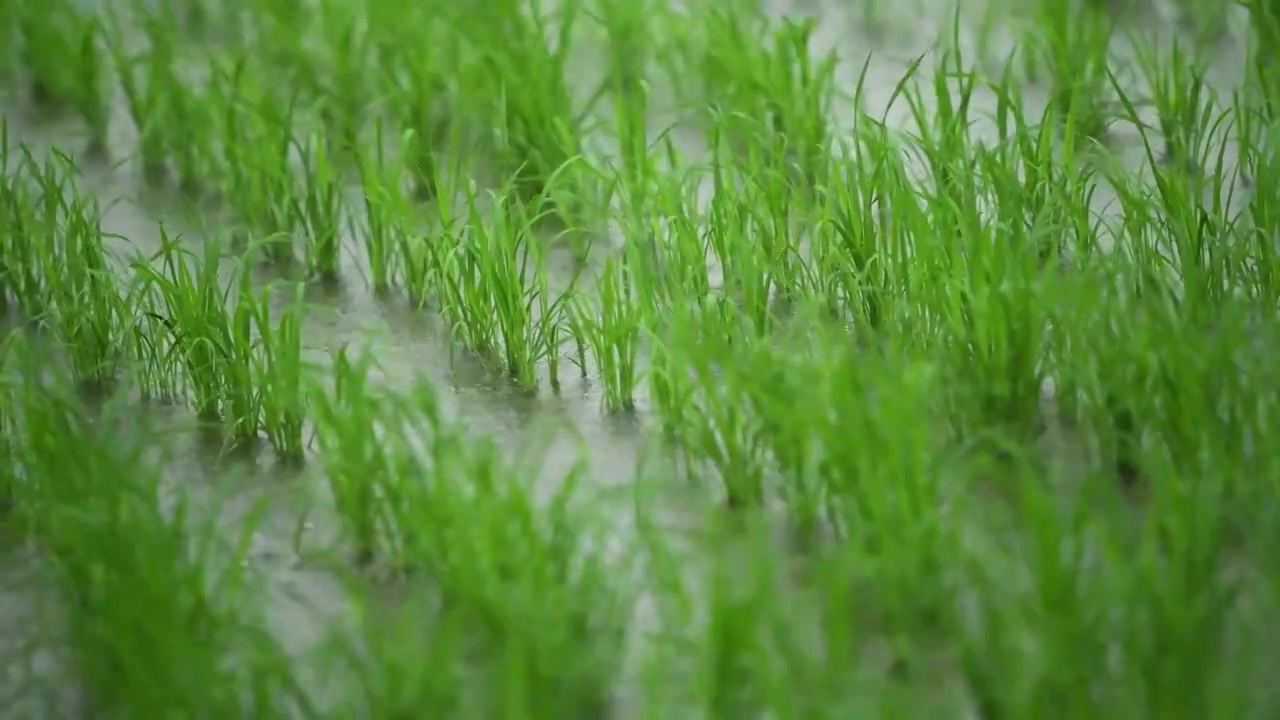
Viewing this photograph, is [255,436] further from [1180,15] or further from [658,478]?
[1180,15]

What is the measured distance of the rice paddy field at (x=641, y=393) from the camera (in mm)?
1245

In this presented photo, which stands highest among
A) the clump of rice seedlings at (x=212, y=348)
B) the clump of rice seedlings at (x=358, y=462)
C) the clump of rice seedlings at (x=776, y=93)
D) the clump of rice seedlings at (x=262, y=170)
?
A: the clump of rice seedlings at (x=776, y=93)

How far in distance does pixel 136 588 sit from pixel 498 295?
567mm

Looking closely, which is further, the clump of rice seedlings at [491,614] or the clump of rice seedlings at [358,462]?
the clump of rice seedlings at [358,462]

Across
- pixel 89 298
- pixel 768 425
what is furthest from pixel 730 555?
pixel 89 298

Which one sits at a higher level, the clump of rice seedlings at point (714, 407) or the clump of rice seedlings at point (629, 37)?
the clump of rice seedlings at point (629, 37)

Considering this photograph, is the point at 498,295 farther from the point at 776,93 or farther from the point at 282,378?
the point at 776,93

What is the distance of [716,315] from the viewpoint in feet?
5.32

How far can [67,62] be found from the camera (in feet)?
7.63

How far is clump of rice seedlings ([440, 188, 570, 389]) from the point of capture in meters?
1.71

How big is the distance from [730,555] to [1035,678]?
0.37m

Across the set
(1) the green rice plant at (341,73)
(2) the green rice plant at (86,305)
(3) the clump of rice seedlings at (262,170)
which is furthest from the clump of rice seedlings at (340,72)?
(2) the green rice plant at (86,305)

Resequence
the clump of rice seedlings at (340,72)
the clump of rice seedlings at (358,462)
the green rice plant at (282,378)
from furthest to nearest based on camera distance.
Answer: the clump of rice seedlings at (340,72), the green rice plant at (282,378), the clump of rice seedlings at (358,462)

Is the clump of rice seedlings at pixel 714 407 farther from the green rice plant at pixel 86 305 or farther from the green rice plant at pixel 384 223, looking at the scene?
the green rice plant at pixel 86 305
